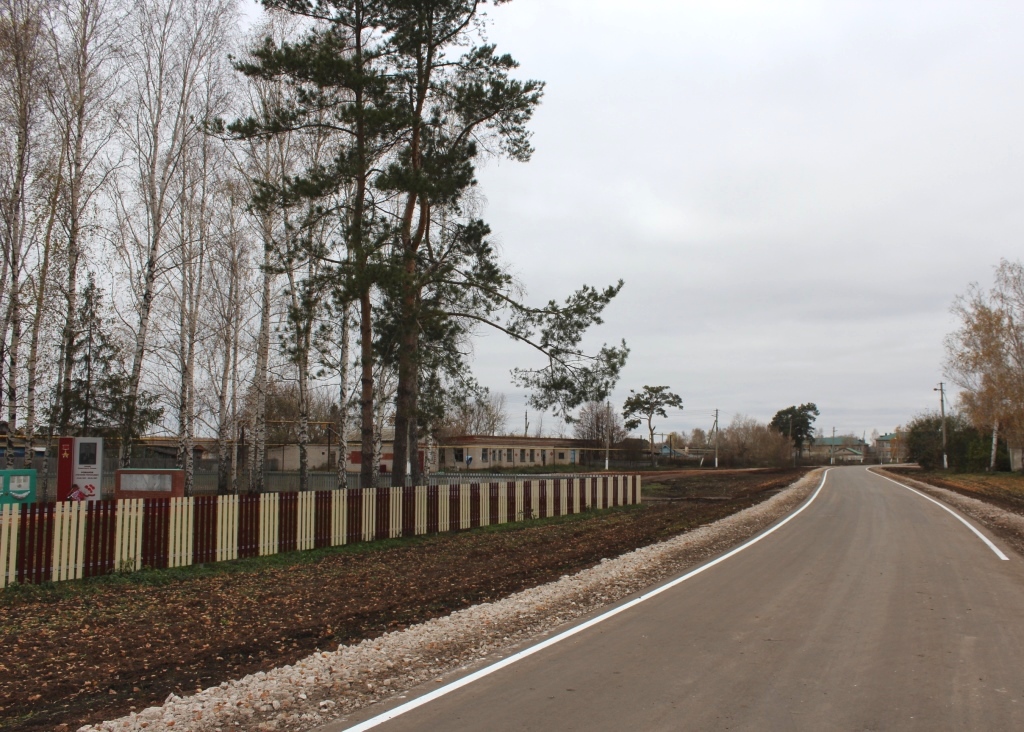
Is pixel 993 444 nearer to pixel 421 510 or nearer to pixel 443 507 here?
pixel 443 507

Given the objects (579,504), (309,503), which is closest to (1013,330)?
(579,504)

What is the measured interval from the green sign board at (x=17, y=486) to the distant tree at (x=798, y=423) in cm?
12449

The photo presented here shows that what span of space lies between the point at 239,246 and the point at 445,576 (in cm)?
2031

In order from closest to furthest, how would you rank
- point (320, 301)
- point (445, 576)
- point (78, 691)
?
point (78, 691) → point (445, 576) → point (320, 301)

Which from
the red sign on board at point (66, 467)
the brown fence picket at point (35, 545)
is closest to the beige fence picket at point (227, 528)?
the brown fence picket at point (35, 545)

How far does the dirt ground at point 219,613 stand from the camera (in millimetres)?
6191

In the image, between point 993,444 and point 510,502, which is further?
point 993,444

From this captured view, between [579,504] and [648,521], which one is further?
[579,504]

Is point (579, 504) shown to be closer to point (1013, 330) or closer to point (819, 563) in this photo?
point (819, 563)

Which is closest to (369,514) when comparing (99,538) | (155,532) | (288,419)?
(155,532)

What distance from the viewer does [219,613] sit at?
30.4 feet

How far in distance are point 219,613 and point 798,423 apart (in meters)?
131

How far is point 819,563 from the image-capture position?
12.5m

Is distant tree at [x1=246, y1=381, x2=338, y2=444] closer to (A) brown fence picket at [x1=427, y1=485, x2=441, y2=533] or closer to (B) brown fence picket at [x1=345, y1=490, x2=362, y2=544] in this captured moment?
(A) brown fence picket at [x1=427, y1=485, x2=441, y2=533]
